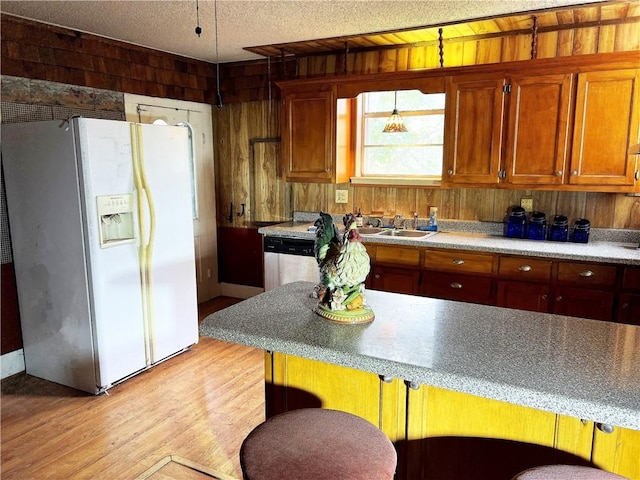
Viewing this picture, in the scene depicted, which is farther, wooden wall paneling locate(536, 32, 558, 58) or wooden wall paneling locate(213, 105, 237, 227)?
wooden wall paneling locate(213, 105, 237, 227)

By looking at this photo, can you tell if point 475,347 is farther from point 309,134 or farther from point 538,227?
point 309,134

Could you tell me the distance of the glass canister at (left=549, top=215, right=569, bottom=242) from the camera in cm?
345

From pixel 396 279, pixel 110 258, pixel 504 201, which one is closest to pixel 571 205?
pixel 504 201

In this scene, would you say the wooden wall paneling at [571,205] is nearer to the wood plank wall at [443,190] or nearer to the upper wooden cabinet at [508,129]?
the wood plank wall at [443,190]

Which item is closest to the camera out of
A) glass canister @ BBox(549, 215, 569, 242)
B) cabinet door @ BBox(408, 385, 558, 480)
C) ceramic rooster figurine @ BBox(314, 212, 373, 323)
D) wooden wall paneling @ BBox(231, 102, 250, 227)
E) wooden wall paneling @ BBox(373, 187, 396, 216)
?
cabinet door @ BBox(408, 385, 558, 480)

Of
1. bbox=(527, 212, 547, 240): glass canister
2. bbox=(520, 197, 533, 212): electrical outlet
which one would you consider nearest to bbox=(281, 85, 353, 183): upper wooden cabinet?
bbox=(520, 197, 533, 212): electrical outlet

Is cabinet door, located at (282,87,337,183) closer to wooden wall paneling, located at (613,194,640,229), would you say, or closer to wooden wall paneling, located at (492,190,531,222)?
wooden wall paneling, located at (492,190,531,222)

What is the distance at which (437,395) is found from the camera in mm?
1540

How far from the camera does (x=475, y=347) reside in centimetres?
147

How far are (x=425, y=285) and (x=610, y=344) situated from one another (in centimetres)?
201

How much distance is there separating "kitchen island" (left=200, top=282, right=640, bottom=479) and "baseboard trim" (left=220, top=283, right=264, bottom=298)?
3.19 meters

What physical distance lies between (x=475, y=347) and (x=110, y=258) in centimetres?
238

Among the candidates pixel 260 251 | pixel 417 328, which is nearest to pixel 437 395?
pixel 417 328

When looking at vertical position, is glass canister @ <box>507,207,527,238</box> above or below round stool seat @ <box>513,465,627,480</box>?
above
